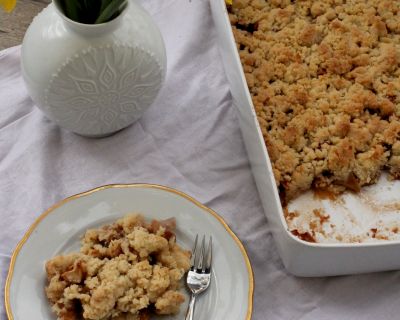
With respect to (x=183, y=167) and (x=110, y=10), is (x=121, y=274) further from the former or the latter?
(x=110, y=10)

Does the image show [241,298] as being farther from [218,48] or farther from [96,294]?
[218,48]

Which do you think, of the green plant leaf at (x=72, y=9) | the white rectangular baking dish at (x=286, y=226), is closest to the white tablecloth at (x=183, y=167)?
the white rectangular baking dish at (x=286, y=226)

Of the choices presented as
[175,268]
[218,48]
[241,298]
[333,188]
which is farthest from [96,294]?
[218,48]

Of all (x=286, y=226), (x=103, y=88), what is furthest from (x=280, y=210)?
(x=103, y=88)

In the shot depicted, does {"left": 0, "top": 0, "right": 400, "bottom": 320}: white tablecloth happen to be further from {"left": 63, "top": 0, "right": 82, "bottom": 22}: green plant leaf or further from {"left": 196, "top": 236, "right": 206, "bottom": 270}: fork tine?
{"left": 63, "top": 0, "right": 82, "bottom": 22}: green plant leaf

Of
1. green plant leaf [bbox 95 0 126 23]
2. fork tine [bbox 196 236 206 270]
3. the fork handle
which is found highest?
green plant leaf [bbox 95 0 126 23]

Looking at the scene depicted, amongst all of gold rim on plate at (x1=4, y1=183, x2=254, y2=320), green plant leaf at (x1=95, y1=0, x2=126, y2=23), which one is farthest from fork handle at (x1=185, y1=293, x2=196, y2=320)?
green plant leaf at (x1=95, y1=0, x2=126, y2=23)
